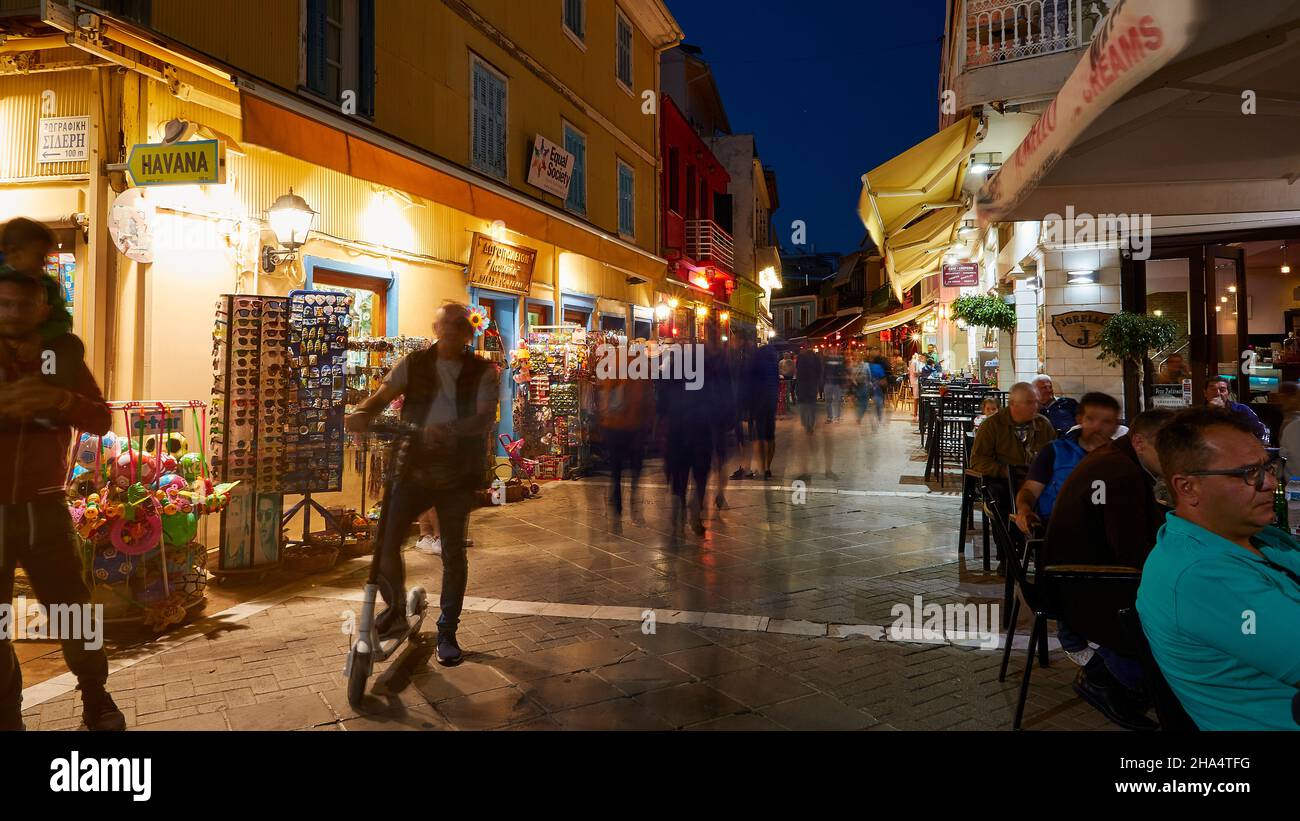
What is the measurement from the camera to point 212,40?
6.51m

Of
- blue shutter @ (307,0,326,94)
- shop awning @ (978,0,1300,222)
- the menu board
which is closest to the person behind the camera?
shop awning @ (978,0,1300,222)

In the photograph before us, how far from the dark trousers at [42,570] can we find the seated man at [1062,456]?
15.4ft

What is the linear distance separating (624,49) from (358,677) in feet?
52.8

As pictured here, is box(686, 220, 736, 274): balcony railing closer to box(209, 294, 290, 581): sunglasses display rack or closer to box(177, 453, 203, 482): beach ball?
box(209, 294, 290, 581): sunglasses display rack

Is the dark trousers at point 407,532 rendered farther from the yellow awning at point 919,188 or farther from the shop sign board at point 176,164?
the yellow awning at point 919,188

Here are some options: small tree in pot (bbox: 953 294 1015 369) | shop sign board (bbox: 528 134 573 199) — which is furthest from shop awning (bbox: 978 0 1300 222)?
shop sign board (bbox: 528 134 573 199)

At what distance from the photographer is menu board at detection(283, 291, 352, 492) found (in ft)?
20.0

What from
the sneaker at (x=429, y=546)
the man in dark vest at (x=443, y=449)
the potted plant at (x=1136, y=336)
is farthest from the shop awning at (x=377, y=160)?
the potted plant at (x=1136, y=336)

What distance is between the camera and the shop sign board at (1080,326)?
1003 cm

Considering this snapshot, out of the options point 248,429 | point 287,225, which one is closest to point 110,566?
point 248,429

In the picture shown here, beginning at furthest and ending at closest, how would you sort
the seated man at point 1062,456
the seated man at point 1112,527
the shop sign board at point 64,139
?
the shop sign board at point 64,139
the seated man at point 1062,456
the seated man at point 1112,527

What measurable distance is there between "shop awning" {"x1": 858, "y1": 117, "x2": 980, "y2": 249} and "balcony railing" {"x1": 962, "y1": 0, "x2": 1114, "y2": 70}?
0.96 meters

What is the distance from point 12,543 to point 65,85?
4.81 meters

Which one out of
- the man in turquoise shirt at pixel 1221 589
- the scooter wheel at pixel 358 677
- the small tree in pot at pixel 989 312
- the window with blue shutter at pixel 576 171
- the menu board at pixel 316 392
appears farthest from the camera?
the window with blue shutter at pixel 576 171
